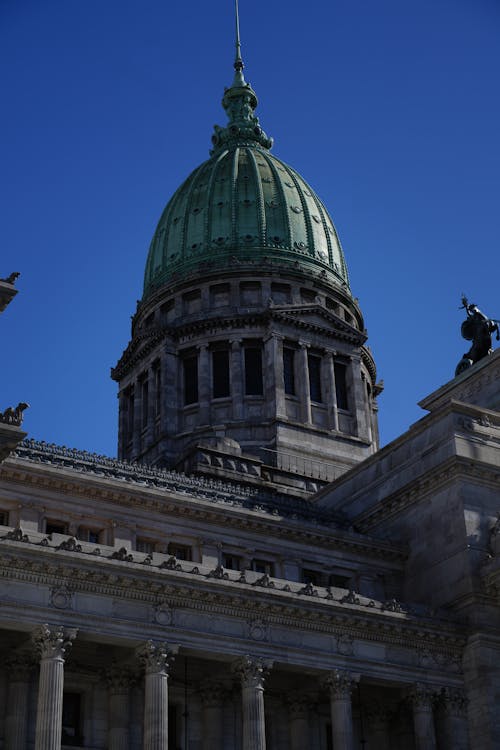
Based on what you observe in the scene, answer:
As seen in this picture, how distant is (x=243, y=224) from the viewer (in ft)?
307

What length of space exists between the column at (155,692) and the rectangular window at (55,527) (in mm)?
8810

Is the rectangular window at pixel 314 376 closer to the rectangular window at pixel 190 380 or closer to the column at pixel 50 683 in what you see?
the rectangular window at pixel 190 380

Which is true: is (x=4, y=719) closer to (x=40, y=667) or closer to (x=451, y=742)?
(x=40, y=667)

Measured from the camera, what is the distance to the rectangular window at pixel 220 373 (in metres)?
88.1

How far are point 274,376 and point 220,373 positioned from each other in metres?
4.27

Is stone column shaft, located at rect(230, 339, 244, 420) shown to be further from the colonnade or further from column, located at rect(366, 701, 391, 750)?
the colonnade

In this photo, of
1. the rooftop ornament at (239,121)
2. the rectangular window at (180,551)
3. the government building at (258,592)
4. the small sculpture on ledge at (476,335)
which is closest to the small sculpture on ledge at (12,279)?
the government building at (258,592)

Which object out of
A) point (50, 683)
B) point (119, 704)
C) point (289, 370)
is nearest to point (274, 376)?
point (289, 370)

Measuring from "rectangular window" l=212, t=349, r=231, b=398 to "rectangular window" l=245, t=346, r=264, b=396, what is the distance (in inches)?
54.3

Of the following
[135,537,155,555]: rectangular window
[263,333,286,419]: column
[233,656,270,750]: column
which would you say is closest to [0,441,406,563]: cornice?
[135,537,155,555]: rectangular window

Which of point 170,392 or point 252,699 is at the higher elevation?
point 170,392

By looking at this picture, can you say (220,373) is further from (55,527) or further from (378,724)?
(378,724)

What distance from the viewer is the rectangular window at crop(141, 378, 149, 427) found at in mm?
91375

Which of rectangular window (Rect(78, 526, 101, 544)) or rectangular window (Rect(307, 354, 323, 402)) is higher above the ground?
rectangular window (Rect(307, 354, 323, 402))
